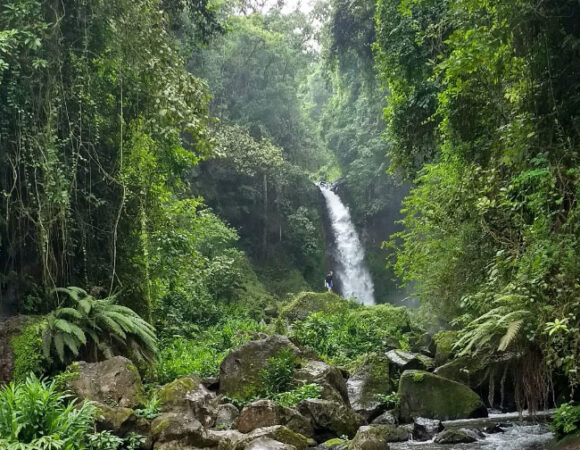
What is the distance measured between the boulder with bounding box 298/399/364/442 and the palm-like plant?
2849mm

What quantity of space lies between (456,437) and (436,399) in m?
1.54

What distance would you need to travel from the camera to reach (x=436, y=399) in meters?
9.93

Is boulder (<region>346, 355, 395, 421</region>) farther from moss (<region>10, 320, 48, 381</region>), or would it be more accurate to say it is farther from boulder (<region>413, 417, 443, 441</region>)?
moss (<region>10, 320, 48, 381</region>)

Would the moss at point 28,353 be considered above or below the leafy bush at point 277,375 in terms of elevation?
above

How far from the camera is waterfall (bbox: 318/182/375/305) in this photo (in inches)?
1187

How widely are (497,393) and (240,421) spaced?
505 centimetres

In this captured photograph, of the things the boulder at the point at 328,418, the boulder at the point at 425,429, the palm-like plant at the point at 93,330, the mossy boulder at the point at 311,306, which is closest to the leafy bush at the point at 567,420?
the boulder at the point at 425,429

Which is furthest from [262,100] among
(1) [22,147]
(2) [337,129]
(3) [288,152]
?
(1) [22,147]

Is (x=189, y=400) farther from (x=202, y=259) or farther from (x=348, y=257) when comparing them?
(x=348, y=257)

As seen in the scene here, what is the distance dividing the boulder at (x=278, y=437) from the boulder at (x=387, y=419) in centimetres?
220

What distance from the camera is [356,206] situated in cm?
3312

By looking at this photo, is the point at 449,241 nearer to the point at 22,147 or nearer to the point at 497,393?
the point at 497,393

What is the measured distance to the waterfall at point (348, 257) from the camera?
3014 centimetres

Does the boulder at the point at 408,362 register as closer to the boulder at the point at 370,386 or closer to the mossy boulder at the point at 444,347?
the mossy boulder at the point at 444,347
